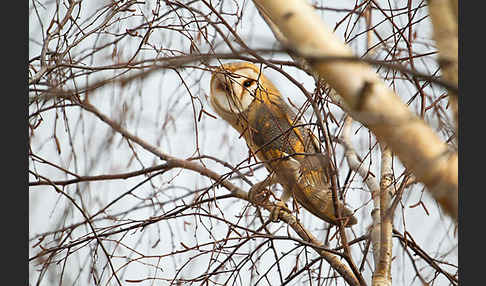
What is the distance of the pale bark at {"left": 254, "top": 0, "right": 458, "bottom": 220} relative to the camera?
598 millimetres

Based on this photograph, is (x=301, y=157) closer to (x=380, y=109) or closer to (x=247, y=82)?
(x=247, y=82)

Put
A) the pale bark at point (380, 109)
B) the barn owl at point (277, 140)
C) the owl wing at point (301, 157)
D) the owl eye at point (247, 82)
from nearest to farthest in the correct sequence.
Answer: the pale bark at point (380, 109) < the barn owl at point (277, 140) < the owl wing at point (301, 157) < the owl eye at point (247, 82)

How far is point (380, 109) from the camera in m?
0.62

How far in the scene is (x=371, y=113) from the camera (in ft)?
2.05

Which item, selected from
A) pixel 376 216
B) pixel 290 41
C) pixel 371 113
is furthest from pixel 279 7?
pixel 376 216

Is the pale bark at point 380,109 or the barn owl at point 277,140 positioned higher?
the barn owl at point 277,140

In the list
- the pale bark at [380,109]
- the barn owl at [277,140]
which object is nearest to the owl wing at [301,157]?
the barn owl at [277,140]

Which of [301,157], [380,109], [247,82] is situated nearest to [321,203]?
[301,157]

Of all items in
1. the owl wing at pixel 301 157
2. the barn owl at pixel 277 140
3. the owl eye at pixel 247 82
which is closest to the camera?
the barn owl at pixel 277 140

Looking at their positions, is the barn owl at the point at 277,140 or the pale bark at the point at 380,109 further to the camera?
the barn owl at the point at 277,140

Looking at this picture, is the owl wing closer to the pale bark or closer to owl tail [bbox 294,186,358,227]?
owl tail [bbox 294,186,358,227]

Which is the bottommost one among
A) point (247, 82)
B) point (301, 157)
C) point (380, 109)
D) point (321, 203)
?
point (380, 109)

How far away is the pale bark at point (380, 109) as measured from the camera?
1.96 ft

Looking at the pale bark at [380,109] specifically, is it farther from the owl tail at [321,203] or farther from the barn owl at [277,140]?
the owl tail at [321,203]
